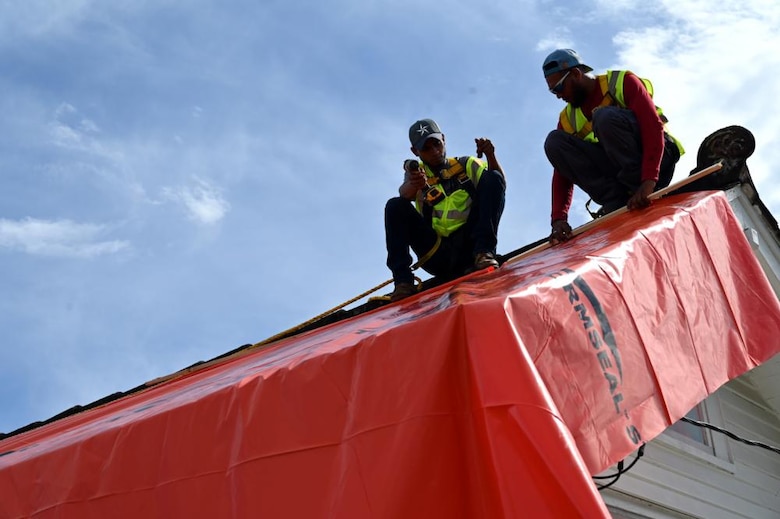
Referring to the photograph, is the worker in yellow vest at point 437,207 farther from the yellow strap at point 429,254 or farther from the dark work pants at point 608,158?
the dark work pants at point 608,158

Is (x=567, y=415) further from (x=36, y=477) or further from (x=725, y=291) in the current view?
(x=36, y=477)

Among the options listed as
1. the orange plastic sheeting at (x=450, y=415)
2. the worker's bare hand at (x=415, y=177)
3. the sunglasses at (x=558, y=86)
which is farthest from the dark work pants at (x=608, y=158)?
the orange plastic sheeting at (x=450, y=415)

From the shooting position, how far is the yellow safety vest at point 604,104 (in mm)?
4566

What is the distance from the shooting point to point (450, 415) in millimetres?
2059

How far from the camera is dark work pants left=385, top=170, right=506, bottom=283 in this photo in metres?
4.74

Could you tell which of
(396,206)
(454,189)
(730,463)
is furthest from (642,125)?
(730,463)

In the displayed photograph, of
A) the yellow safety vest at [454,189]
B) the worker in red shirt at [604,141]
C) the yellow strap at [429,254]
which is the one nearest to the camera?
the worker in red shirt at [604,141]

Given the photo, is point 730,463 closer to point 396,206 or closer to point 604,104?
point 604,104

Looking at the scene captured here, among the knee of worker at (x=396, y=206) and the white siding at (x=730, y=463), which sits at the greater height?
the knee of worker at (x=396, y=206)

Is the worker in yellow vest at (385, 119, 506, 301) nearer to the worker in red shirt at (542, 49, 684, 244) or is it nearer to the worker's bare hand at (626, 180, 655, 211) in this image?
the worker in red shirt at (542, 49, 684, 244)

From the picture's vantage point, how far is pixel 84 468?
2.83 meters

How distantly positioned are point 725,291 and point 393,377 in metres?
1.73

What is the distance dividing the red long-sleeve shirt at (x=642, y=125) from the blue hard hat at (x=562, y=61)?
0.63ft

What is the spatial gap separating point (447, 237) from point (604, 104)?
1.23 meters
